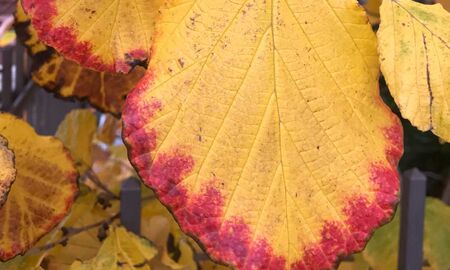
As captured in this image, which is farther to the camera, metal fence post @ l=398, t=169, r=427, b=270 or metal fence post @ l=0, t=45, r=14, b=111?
metal fence post @ l=0, t=45, r=14, b=111

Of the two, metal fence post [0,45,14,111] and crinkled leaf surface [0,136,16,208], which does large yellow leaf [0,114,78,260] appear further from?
metal fence post [0,45,14,111]

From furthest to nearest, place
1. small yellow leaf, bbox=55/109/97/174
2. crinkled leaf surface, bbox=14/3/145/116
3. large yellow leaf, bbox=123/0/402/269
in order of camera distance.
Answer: small yellow leaf, bbox=55/109/97/174 → crinkled leaf surface, bbox=14/3/145/116 → large yellow leaf, bbox=123/0/402/269

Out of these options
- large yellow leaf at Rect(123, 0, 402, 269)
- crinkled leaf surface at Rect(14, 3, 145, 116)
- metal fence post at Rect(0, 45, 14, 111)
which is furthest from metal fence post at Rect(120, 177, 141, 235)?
metal fence post at Rect(0, 45, 14, 111)

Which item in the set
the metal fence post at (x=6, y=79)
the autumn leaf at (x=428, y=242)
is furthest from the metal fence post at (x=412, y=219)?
the metal fence post at (x=6, y=79)

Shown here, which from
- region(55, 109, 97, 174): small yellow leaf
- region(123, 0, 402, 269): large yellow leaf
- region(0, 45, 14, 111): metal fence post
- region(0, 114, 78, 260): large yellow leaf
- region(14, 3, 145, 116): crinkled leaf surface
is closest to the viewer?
region(123, 0, 402, 269): large yellow leaf

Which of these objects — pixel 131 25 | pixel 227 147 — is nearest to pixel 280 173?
pixel 227 147

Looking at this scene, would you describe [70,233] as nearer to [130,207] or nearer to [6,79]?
[130,207]

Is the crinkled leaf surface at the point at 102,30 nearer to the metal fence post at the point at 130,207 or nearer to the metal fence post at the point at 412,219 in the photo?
the metal fence post at the point at 130,207
